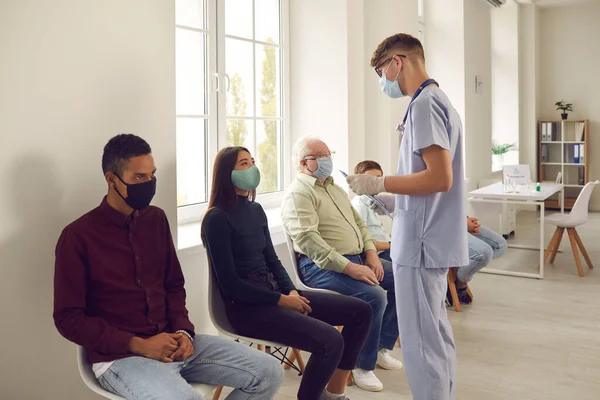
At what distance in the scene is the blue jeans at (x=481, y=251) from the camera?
420 cm

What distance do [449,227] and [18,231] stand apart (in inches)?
60.3

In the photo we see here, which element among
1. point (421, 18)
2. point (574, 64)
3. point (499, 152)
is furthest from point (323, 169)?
point (574, 64)

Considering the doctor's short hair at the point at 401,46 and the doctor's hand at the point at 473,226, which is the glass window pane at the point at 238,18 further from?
the doctor's hand at the point at 473,226

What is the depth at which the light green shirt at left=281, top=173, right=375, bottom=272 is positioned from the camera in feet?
9.64

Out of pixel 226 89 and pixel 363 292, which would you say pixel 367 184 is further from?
pixel 226 89

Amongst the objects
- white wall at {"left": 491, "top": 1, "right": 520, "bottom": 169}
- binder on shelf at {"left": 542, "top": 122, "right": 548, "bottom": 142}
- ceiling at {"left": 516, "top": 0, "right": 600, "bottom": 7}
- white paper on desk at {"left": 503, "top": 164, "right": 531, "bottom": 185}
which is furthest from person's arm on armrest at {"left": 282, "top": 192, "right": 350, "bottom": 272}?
binder on shelf at {"left": 542, "top": 122, "right": 548, "bottom": 142}

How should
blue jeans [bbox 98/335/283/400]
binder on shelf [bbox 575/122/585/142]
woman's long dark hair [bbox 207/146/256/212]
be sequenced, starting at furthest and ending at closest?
1. binder on shelf [bbox 575/122/585/142]
2. woman's long dark hair [bbox 207/146/256/212]
3. blue jeans [bbox 98/335/283/400]

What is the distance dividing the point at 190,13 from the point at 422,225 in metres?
1.86

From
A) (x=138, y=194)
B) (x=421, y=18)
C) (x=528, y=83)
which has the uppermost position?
(x=421, y=18)

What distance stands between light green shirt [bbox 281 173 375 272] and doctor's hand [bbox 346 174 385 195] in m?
0.51

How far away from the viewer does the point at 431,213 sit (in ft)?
7.64

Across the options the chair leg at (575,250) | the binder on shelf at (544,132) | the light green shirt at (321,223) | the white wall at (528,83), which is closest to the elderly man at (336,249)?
the light green shirt at (321,223)

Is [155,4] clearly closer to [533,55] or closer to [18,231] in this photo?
[18,231]

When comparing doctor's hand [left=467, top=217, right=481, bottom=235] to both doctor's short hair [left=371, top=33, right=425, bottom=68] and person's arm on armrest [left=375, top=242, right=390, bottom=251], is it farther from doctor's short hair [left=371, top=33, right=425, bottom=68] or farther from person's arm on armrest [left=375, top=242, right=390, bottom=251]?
doctor's short hair [left=371, top=33, right=425, bottom=68]
